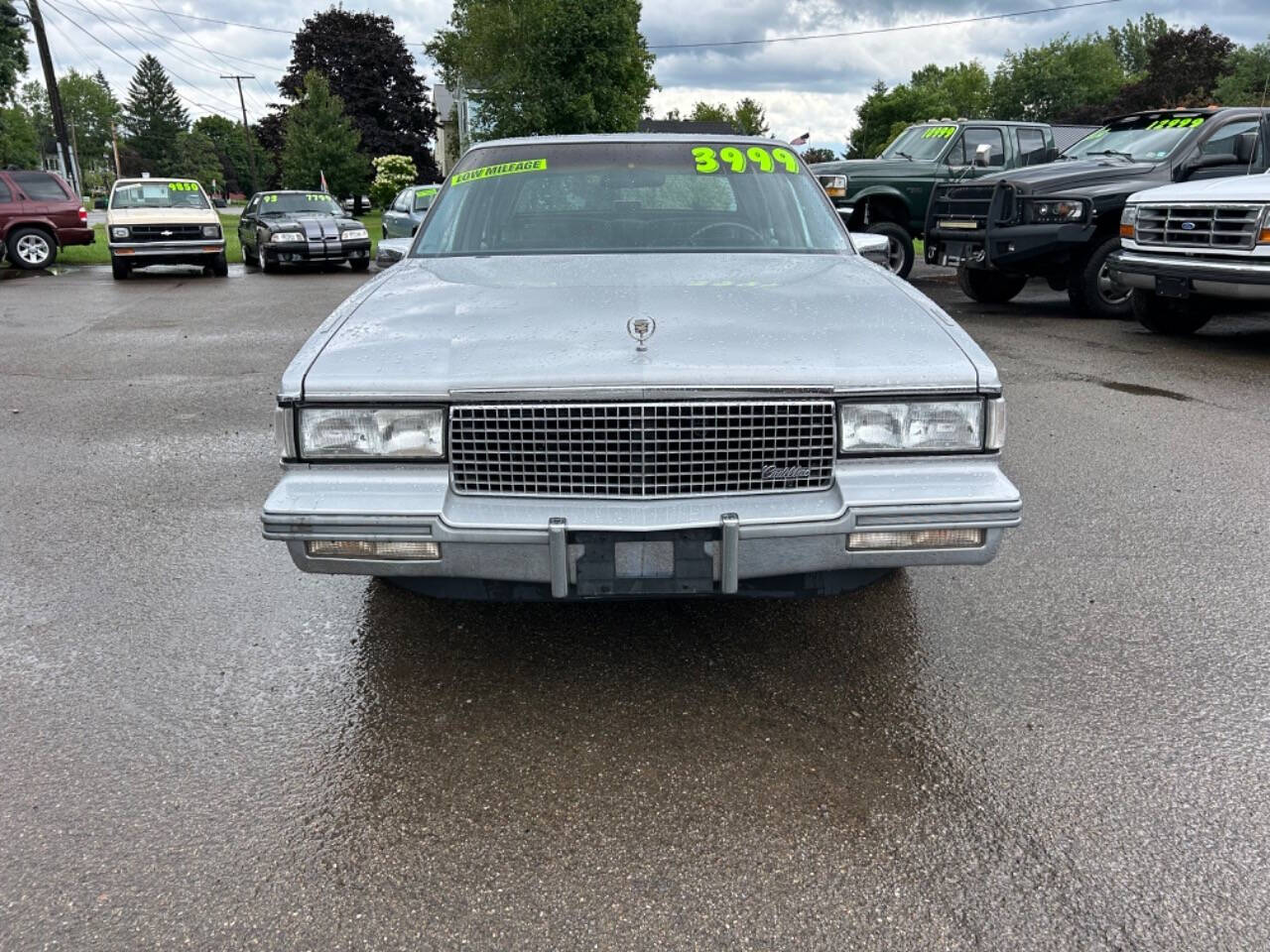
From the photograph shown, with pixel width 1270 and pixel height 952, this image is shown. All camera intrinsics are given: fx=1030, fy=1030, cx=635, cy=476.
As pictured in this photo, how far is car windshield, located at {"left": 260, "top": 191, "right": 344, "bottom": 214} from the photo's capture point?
1966 centimetres

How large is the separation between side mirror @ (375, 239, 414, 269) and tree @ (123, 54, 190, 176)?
11663cm

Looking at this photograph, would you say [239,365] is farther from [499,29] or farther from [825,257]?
[499,29]

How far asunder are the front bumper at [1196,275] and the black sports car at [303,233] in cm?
1350

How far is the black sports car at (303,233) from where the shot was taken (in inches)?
719

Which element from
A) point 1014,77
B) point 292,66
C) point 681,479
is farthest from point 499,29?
point 1014,77

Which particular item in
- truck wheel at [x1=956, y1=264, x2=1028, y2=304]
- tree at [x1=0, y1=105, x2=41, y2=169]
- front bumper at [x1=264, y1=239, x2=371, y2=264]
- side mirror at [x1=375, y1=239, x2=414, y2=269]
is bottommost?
truck wheel at [x1=956, y1=264, x2=1028, y2=304]

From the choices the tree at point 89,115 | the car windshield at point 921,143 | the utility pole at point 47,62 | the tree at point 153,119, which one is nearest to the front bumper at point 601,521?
the car windshield at point 921,143

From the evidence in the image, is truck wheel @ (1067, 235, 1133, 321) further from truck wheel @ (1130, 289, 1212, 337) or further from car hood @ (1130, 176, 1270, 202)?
car hood @ (1130, 176, 1270, 202)

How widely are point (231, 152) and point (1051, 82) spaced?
92916mm

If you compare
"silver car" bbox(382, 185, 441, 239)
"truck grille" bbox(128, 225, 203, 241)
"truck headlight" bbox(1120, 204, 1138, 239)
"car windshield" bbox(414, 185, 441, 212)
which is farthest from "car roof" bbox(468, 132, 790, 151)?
"truck grille" bbox(128, 225, 203, 241)

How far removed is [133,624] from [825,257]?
286 cm

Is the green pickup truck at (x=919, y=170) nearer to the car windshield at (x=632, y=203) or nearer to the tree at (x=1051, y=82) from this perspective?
the car windshield at (x=632, y=203)

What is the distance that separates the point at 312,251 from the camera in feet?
60.0

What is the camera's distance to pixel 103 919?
6.96 feet
